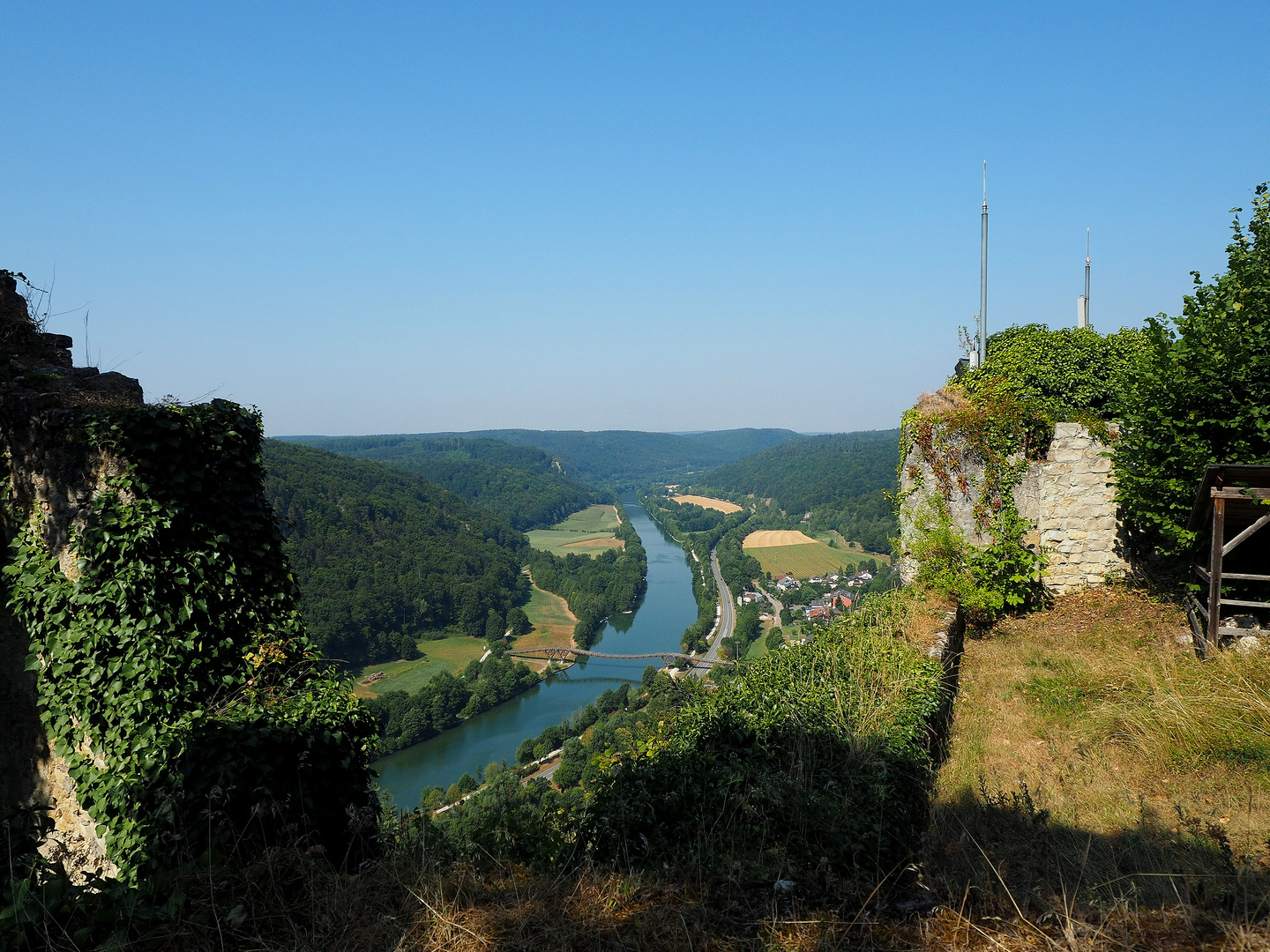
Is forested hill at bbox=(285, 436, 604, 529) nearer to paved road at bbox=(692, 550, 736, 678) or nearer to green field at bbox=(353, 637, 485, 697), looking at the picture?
paved road at bbox=(692, 550, 736, 678)

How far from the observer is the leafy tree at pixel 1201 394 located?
6637 millimetres

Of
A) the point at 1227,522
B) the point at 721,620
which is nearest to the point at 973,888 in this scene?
the point at 1227,522

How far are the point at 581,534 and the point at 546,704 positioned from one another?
60.2m

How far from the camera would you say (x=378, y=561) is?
5284 cm

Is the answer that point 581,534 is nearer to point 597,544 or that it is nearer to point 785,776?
point 597,544

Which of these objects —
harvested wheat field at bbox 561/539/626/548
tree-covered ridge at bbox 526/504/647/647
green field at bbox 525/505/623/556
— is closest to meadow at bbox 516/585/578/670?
tree-covered ridge at bbox 526/504/647/647

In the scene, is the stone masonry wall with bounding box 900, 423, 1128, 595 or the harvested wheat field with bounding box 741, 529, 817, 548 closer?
the stone masonry wall with bounding box 900, 423, 1128, 595

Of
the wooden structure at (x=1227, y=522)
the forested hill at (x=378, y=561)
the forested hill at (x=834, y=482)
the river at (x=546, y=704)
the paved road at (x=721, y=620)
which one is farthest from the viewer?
the forested hill at (x=834, y=482)

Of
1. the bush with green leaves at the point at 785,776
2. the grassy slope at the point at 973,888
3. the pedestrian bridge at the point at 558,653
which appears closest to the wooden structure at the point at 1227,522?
the grassy slope at the point at 973,888

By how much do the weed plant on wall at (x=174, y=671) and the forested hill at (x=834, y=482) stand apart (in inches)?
961

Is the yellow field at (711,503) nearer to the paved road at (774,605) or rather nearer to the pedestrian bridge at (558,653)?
the paved road at (774,605)

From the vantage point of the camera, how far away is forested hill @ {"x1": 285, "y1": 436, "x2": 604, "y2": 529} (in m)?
110

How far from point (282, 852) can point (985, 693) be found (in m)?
5.76

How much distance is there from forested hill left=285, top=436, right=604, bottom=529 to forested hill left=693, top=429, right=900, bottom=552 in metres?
30.6
